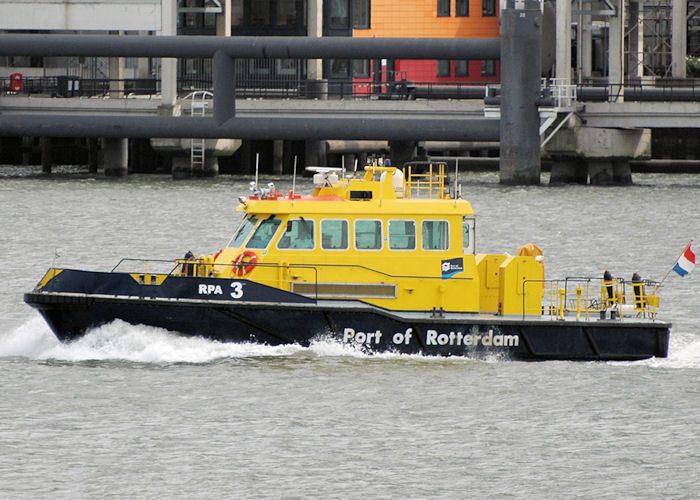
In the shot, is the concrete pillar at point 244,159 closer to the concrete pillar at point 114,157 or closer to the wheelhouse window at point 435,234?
the concrete pillar at point 114,157

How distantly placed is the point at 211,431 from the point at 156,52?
150 ft

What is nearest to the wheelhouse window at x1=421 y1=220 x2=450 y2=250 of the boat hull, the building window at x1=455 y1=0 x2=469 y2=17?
the boat hull

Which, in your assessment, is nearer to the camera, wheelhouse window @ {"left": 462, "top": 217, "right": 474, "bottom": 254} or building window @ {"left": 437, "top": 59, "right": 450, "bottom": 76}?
wheelhouse window @ {"left": 462, "top": 217, "right": 474, "bottom": 254}

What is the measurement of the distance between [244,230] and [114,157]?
4684 cm

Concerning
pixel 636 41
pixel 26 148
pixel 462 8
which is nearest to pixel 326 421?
pixel 26 148

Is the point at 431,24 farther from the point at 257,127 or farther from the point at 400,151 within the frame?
the point at 257,127

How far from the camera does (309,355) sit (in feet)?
80.9

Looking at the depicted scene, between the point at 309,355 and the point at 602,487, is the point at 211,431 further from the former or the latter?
the point at 602,487

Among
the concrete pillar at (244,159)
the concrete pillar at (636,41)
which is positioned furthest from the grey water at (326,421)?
A: the concrete pillar at (636,41)

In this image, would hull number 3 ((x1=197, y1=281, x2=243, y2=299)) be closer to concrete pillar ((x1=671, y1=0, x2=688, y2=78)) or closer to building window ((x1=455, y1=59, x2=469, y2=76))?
concrete pillar ((x1=671, y1=0, x2=688, y2=78))

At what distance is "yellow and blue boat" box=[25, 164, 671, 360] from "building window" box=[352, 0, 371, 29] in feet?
230

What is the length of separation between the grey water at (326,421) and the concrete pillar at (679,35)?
5673 cm

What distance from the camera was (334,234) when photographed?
24844 millimetres

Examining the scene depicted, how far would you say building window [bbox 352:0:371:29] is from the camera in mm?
93938
